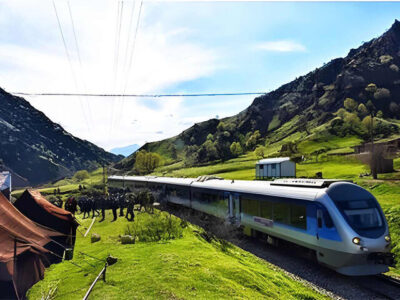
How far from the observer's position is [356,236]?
12516 millimetres

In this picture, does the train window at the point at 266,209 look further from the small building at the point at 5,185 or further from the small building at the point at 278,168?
the small building at the point at 278,168

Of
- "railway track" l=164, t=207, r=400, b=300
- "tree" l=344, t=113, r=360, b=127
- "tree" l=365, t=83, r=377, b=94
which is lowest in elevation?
"railway track" l=164, t=207, r=400, b=300

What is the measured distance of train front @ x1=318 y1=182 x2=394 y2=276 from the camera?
1246 centimetres

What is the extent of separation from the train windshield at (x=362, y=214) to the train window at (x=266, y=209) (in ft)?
16.5

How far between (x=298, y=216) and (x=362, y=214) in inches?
115

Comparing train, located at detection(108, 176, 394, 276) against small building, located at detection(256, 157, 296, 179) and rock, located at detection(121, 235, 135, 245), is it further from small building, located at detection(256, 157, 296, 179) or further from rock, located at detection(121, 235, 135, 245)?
small building, located at detection(256, 157, 296, 179)

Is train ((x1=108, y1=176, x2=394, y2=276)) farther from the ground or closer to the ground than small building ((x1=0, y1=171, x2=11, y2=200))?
closer to the ground

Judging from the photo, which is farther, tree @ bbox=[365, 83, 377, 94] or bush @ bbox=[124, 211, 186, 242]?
tree @ bbox=[365, 83, 377, 94]

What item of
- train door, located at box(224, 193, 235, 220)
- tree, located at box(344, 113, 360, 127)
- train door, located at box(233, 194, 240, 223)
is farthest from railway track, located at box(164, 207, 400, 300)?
tree, located at box(344, 113, 360, 127)

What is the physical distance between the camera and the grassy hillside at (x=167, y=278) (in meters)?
9.08

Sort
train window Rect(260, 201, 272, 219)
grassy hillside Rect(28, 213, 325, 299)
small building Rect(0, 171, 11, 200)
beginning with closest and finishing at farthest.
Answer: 1. grassy hillside Rect(28, 213, 325, 299)
2. train window Rect(260, 201, 272, 219)
3. small building Rect(0, 171, 11, 200)

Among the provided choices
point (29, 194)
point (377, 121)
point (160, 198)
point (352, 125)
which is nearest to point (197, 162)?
point (352, 125)

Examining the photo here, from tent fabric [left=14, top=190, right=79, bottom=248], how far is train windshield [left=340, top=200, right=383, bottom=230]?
12.7 metres

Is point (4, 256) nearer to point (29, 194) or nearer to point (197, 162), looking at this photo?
point (29, 194)
